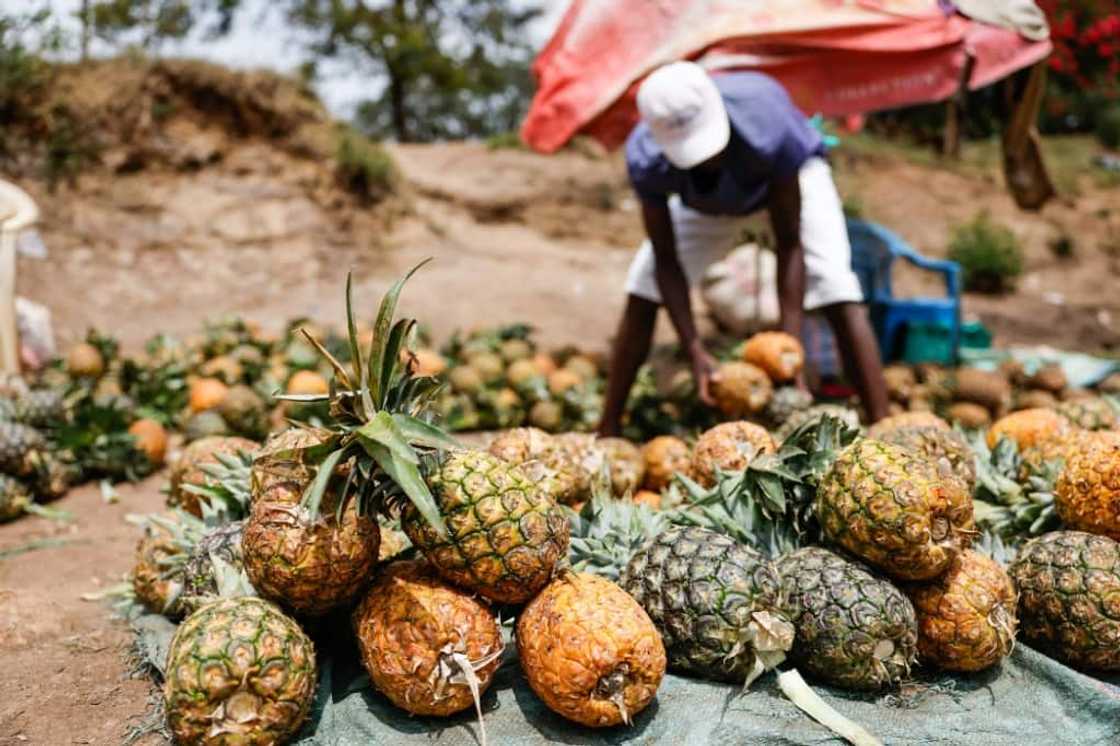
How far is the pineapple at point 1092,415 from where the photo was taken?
4109 millimetres

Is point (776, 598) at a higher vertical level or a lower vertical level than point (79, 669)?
higher

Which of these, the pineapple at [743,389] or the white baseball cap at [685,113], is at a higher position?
the white baseball cap at [685,113]

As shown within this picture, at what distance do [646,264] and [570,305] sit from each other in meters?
4.45

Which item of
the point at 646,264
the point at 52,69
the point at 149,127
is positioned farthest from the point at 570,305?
the point at 52,69

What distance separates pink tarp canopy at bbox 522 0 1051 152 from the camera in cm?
621

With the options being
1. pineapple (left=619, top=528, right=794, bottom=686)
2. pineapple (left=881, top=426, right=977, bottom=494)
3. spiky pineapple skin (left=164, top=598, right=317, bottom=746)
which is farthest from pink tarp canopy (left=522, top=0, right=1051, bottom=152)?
spiky pineapple skin (left=164, top=598, right=317, bottom=746)

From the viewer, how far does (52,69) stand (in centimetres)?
1050

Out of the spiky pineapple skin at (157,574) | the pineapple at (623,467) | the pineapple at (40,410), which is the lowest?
the pineapple at (40,410)

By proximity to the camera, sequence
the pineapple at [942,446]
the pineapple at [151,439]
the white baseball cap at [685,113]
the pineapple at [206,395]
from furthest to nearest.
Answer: the pineapple at [206,395] → the pineapple at [151,439] → the white baseball cap at [685,113] → the pineapple at [942,446]

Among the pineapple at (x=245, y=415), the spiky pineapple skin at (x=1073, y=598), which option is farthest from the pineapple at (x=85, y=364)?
the spiky pineapple skin at (x=1073, y=598)

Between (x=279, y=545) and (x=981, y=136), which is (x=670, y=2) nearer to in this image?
(x=279, y=545)

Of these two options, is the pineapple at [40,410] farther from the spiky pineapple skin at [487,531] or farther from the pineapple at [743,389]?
the pineapple at [743,389]

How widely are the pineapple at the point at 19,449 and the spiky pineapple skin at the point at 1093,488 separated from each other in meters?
5.09

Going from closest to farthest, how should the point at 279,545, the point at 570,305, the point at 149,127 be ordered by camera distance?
1. the point at 279,545
2. the point at 570,305
3. the point at 149,127
